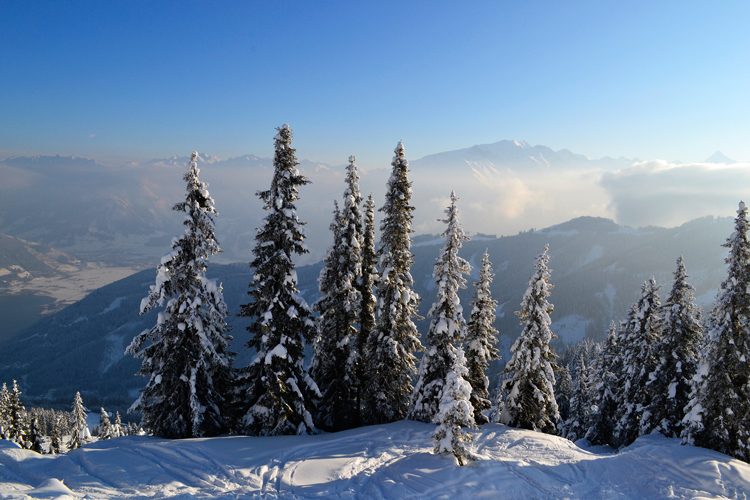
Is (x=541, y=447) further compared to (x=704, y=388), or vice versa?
(x=704, y=388)

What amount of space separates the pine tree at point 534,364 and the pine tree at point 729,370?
8528 mm

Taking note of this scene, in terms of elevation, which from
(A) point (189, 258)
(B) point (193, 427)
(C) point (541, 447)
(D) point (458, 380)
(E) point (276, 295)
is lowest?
(C) point (541, 447)

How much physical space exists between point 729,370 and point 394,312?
21.1m

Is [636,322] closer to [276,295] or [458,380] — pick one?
[458,380]

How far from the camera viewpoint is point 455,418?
14500 millimetres

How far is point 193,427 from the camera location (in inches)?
707

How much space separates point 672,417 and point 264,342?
103ft

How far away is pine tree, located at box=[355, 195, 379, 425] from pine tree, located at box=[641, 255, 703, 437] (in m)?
23.3

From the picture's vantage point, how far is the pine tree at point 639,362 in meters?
30.8

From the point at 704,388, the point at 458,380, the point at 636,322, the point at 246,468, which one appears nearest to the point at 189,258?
the point at 246,468

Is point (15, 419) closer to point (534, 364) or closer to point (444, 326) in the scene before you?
point (444, 326)

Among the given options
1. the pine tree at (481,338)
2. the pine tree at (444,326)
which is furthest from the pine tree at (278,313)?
the pine tree at (481,338)

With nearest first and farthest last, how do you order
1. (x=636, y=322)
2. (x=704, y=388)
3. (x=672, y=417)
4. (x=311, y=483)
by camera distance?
(x=311, y=483), (x=704, y=388), (x=672, y=417), (x=636, y=322)

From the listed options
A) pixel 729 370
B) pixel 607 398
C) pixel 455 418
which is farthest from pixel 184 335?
pixel 607 398
